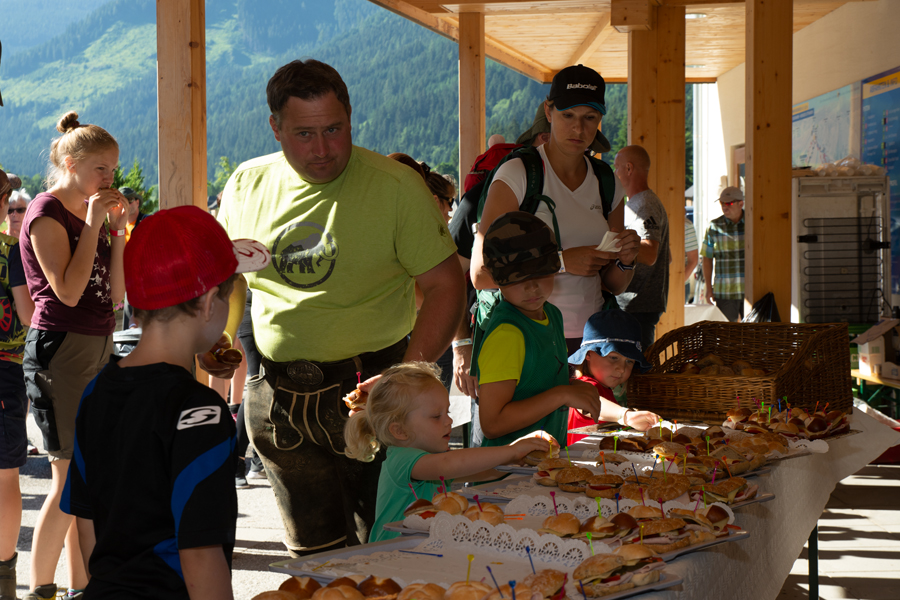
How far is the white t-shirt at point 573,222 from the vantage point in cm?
283

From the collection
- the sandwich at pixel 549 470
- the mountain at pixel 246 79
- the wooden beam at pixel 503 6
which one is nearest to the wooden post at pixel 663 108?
the wooden beam at pixel 503 6

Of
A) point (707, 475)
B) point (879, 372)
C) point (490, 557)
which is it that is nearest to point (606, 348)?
point (707, 475)

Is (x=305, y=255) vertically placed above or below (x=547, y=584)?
above

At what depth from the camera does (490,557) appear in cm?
133

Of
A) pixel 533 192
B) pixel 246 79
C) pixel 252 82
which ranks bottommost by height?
pixel 533 192

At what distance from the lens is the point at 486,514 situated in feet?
4.84

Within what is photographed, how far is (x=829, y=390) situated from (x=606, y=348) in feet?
3.41

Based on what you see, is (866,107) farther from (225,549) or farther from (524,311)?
(225,549)

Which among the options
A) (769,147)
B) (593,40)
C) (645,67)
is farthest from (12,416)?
(593,40)

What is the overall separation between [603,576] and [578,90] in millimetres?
1949

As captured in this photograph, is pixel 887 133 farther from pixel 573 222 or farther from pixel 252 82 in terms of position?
pixel 252 82

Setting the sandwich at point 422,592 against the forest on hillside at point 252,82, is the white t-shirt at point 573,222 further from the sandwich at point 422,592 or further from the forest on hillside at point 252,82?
the forest on hillside at point 252,82

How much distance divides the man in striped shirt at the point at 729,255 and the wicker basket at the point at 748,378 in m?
4.36

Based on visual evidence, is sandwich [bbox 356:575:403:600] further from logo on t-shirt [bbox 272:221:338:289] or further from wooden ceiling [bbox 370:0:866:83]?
wooden ceiling [bbox 370:0:866:83]
